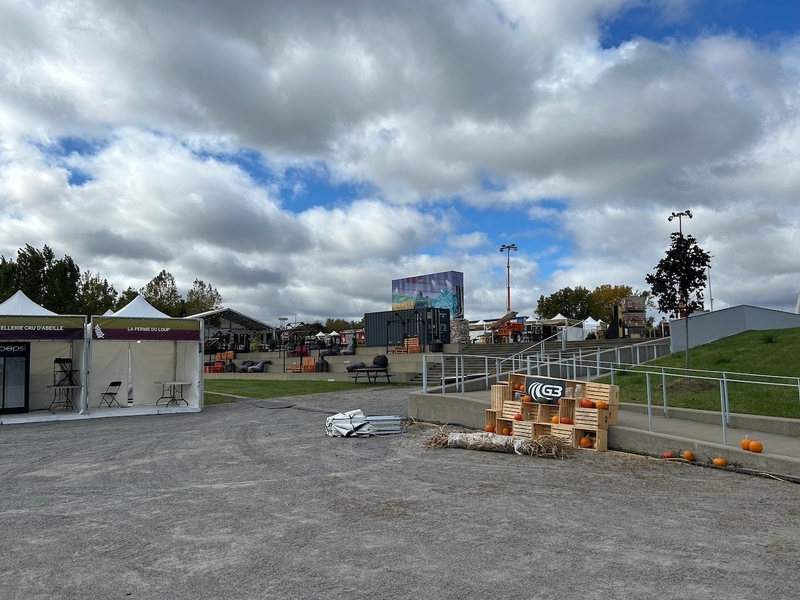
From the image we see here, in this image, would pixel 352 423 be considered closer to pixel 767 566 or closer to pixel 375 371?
pixel 767 566

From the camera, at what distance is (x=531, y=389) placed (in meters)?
11.4

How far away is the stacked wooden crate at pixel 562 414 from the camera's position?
1018 cm

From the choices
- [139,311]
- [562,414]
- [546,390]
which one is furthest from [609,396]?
[139,311]

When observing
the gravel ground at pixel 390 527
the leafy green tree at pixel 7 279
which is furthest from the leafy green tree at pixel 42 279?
the gravel ground at pixel 390 527

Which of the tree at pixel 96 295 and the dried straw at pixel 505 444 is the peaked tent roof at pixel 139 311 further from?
the tree at pixel 96 295

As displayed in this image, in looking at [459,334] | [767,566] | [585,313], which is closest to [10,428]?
[767,566]

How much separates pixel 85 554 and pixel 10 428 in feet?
41.2

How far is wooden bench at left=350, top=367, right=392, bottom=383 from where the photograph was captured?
25908 mm

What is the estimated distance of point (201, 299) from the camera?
61.2 meters

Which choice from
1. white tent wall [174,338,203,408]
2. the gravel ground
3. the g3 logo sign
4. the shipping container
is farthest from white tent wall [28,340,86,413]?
the shipping container

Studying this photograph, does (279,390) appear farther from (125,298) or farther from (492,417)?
(125,298)

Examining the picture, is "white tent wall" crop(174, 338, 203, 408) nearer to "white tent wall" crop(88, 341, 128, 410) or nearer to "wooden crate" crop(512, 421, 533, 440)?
"white tent wall" crop(88, 341, 128, 410)

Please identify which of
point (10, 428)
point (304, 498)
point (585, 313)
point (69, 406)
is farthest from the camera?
point (585, 313)

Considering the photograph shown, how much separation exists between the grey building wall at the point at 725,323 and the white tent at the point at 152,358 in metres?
16.9
